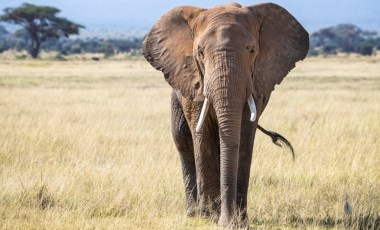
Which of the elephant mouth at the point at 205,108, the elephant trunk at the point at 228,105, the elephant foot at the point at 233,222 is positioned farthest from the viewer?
the elephant foot at the point at 233,222

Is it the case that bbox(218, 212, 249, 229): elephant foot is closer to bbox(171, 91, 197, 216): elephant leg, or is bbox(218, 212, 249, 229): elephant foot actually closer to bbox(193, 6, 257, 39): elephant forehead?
bbox(171, 91, 197, 216): elephant leg

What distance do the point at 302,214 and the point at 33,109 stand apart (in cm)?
1125

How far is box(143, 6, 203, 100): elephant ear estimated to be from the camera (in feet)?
21.8

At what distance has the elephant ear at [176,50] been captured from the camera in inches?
262

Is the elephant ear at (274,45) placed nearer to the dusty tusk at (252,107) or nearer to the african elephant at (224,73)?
the african elephant at (224,73)

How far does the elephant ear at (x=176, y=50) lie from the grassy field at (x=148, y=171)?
4.11ft

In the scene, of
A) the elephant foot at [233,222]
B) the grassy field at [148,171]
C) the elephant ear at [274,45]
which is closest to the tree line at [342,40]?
the grassy field at [148,171]

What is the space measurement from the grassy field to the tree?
213 feet

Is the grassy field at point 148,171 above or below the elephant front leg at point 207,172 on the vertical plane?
below

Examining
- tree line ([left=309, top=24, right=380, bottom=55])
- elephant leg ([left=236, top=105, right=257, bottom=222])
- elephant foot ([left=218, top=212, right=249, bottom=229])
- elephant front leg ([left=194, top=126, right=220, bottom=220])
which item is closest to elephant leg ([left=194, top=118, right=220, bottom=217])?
elephant front leg ([left=194, top=126, right=220, bottom=220])

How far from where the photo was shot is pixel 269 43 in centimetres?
683

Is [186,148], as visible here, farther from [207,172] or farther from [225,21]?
Result: [225,21]

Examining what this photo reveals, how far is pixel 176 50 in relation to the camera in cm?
683

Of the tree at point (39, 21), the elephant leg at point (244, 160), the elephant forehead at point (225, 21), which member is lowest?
the tree at point (39, 21)
